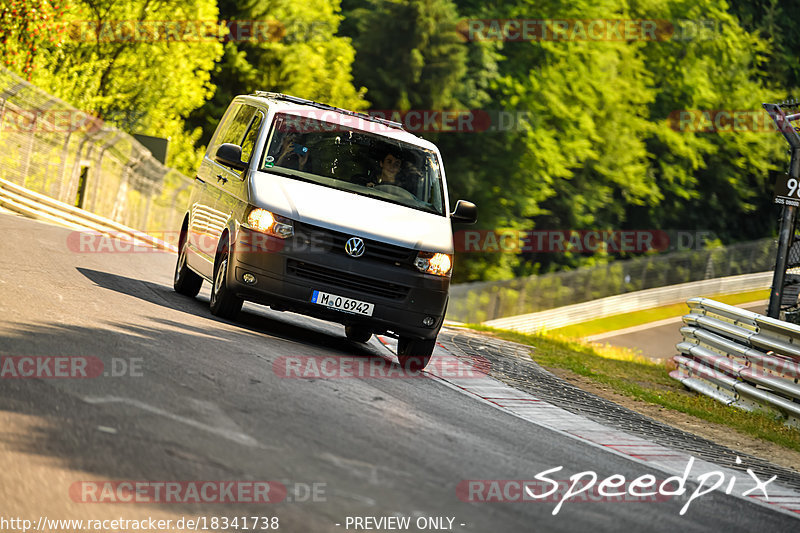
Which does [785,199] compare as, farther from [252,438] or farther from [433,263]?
[252,438]

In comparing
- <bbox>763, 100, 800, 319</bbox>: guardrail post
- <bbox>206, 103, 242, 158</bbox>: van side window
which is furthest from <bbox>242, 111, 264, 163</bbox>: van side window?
<bbox>763, 100, 800, 319</bbox>: guardrail post

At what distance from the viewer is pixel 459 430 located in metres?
8.16

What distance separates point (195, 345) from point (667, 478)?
12.3ft

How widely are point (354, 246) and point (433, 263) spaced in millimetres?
840

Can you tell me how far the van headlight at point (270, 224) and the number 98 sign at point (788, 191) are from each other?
6.88 meters

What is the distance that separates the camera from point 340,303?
35.0 feet

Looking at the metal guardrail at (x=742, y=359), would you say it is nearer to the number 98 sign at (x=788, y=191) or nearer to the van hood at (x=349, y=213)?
the number 98 sign at (x=788, y=191)

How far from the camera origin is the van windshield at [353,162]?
37.8ft

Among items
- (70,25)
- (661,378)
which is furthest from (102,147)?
(661,378)

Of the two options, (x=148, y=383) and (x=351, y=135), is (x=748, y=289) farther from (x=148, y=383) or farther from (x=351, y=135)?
(x=148, y=383)

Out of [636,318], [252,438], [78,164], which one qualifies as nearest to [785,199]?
[252,438]

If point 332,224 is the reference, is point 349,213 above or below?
above

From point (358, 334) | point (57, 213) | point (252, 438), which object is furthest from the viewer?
point (57, 213)

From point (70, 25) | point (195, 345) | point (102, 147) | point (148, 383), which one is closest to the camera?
point (148, 383)
